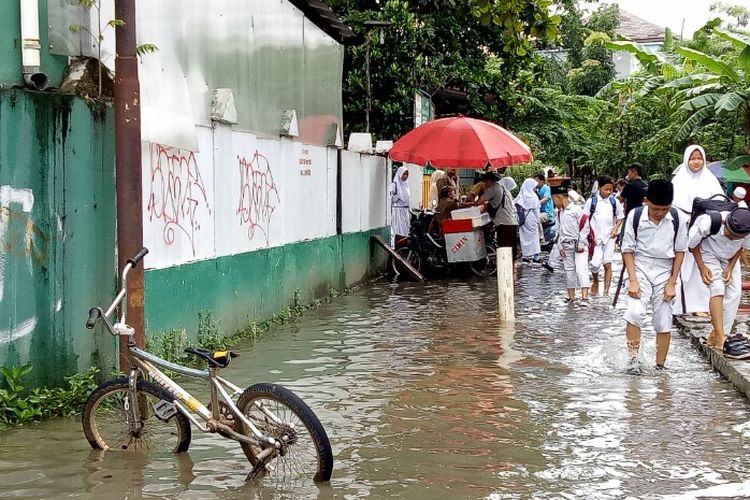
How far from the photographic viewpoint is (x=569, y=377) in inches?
340

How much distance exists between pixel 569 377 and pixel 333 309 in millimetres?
5207

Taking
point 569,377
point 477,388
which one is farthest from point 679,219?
point 477,388

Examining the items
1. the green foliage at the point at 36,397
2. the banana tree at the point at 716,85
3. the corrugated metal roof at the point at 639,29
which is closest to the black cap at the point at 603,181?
the banana tree at the point at 716,85

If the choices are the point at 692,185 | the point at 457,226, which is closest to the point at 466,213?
the point at 457,226

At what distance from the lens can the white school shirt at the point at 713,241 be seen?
8930 millimetres

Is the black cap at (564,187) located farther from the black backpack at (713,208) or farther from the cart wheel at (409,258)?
the black backpack at (713,208)

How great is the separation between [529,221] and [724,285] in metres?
10.9

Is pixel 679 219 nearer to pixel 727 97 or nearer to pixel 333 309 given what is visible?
pixel 333 309

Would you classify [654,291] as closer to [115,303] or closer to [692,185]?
[692,185]

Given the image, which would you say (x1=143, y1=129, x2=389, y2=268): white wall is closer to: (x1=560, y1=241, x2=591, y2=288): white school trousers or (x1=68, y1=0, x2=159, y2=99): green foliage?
(x1=68, y1=0, x2=159, y2=99): green foliage

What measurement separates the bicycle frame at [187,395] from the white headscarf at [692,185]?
20.1ft

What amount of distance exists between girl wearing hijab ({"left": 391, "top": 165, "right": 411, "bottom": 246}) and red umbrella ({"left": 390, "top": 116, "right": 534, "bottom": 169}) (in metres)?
3.52

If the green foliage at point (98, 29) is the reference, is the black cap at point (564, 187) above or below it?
below

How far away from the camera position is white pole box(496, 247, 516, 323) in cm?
1202
